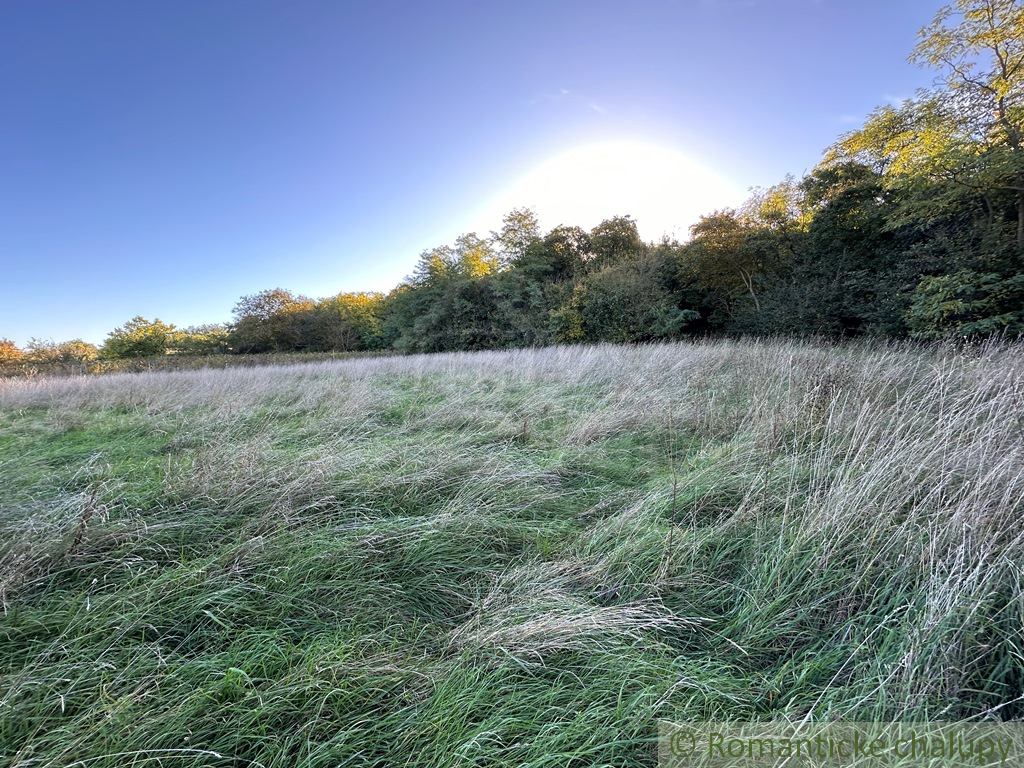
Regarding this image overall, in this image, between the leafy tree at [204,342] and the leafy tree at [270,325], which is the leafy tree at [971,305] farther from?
the leafy tree at [204,342]

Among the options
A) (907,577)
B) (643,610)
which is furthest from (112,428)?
(907,577)

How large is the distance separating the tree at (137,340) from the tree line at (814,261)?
5.0 inches

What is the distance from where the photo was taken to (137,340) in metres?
28.4

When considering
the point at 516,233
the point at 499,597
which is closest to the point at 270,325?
the point at 516,233

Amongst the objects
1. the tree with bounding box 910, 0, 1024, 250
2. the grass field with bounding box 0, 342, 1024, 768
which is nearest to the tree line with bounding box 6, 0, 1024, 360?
the tree with bounding box 910, 0, 1024, 250

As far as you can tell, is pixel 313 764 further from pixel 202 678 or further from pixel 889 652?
pixel 889 652

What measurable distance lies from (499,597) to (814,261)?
16366 mm

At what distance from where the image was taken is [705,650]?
1.33 metres

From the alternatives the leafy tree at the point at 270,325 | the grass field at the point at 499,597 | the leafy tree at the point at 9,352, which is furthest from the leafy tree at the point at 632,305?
the leafy tree at the point at 9,352

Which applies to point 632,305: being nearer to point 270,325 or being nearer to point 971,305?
point 971,305

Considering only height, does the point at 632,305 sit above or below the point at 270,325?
below

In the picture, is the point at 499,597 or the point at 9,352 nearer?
the point at 499,597

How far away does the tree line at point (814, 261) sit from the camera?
809cm

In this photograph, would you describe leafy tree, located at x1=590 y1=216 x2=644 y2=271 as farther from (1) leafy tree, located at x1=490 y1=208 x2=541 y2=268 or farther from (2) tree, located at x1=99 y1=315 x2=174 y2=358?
(2) tree, located at x1=99 y1=315 x2=174 y2=358
